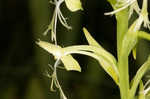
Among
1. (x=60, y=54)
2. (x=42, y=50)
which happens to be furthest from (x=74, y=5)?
(x=42, y=50)

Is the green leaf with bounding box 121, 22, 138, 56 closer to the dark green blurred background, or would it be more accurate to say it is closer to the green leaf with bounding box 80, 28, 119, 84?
the green leaf with bounding box 80, 28, 119, 84

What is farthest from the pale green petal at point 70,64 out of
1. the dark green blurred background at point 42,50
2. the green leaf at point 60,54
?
the dark green blurred background at point 42,50

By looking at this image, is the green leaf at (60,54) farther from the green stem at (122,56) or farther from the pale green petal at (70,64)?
the green stem at (122,56)

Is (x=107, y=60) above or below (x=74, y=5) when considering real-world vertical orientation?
below

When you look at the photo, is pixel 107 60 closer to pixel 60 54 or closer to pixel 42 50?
pixel 60 54

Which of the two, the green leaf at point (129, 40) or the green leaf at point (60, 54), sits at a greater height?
the green leaf at point (129, 40)

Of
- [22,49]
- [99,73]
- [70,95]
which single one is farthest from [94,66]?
[22,49]

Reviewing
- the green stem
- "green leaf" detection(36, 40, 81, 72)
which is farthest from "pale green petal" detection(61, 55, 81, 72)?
the green stem
